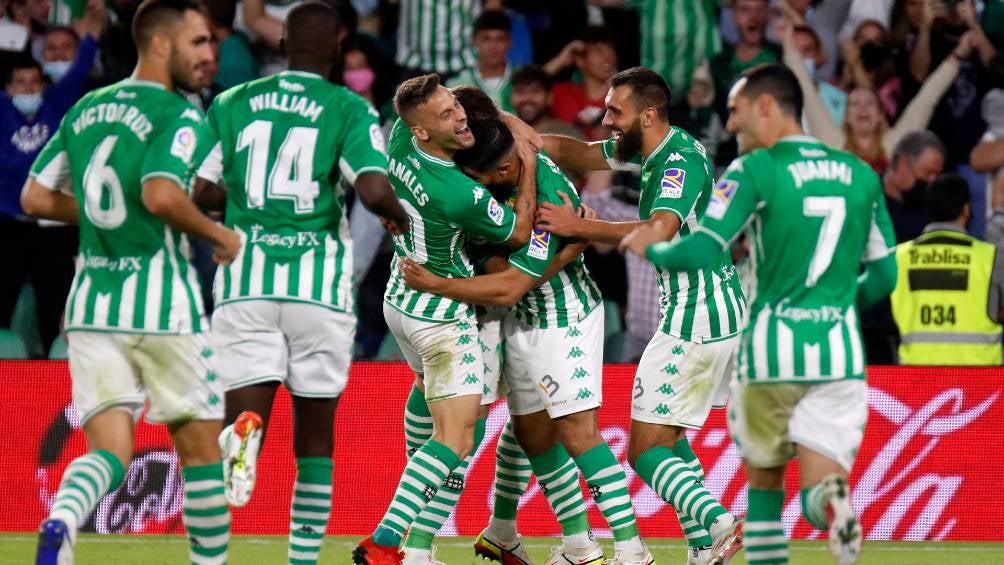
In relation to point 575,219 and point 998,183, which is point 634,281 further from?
point 575,219

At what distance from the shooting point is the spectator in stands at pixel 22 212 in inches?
445

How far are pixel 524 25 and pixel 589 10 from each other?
0.58m

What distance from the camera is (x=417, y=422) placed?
7688mm

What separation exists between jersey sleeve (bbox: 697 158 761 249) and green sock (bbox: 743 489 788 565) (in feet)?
3.28

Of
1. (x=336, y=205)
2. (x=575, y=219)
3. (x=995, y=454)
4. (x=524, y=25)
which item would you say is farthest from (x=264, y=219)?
(x=524, y=25)

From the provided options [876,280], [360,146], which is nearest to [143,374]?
[360,146]

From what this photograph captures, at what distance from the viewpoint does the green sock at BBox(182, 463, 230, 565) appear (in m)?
5.99

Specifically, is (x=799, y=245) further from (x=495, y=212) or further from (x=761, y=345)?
Answer: (x=495, y=212)

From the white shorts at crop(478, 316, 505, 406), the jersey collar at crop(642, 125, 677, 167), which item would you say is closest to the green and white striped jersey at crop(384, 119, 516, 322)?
the white shorts at crop(478, 316, 505, 406)

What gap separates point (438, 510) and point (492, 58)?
549cm

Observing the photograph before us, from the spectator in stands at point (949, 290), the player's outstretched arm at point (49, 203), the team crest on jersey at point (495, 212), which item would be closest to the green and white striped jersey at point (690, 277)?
the team crest on jersey at point (495, 212)

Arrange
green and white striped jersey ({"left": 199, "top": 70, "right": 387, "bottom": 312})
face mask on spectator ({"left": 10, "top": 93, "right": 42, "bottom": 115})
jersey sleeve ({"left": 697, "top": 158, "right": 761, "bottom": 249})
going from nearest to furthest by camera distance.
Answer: jersey sleeve ({"left": 697, "top": 158, "right": 761, "bottom": 249})
green and white striped jersey ({"left": 199, "top": 70, "right": 387, "bottom": 312})
face mask on spectator ({"left": 10, "top": 93, "right": 42, "bottom": 115})

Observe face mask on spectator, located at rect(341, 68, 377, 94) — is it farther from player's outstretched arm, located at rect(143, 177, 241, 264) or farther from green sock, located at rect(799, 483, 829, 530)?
green sock, located at rect(799, 483, 829, 530)

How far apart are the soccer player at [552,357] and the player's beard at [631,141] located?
416mm
